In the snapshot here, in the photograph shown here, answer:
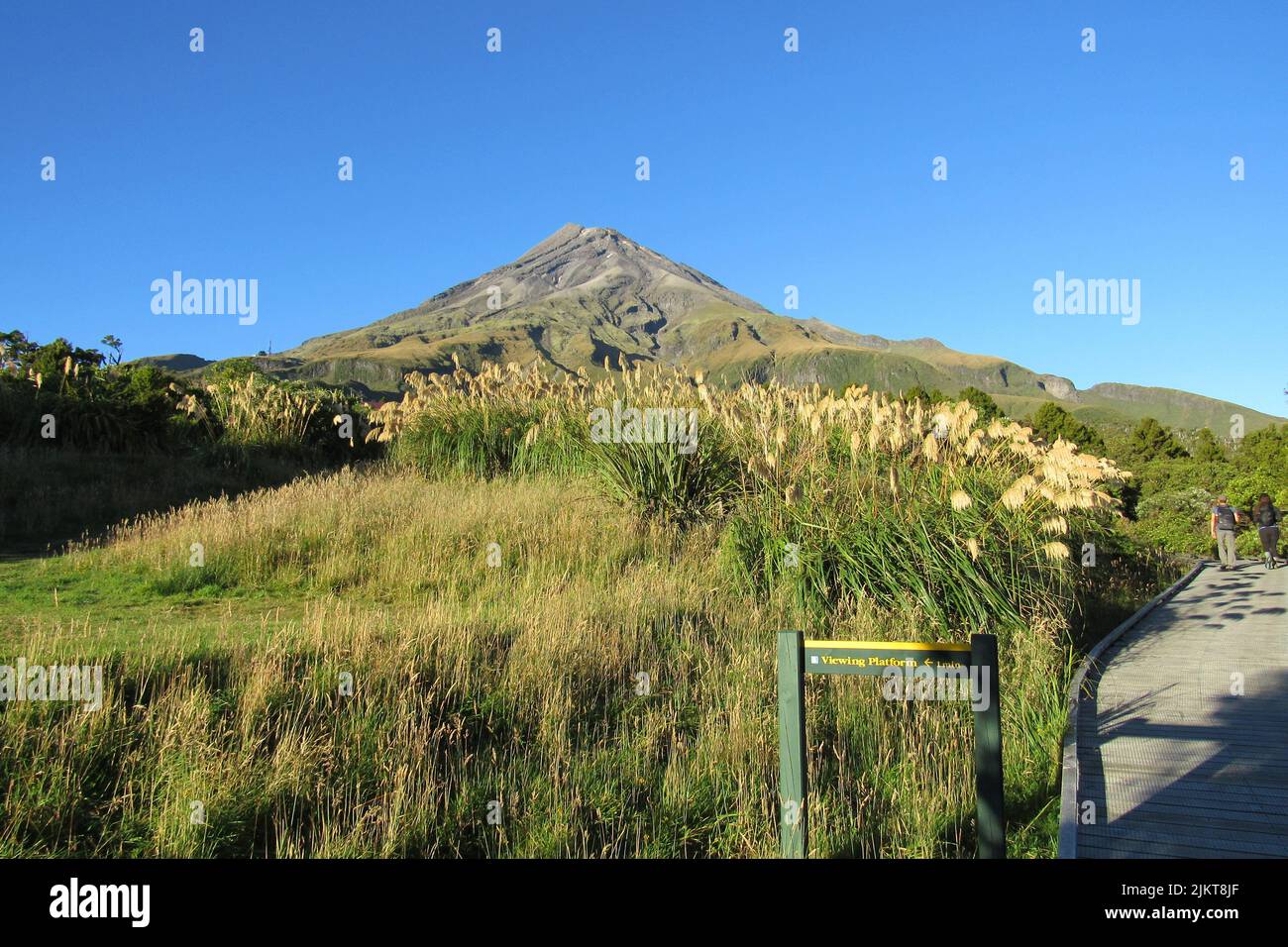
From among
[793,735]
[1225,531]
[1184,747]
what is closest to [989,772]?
[793,735]

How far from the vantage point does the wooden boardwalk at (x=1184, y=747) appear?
395cm

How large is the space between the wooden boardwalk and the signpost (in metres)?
0.81

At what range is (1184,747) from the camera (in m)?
5.21

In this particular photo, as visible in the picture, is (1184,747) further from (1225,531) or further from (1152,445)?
(1152,445)

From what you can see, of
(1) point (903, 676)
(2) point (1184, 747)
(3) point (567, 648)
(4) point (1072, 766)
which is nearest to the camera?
(1) point (903, 676)

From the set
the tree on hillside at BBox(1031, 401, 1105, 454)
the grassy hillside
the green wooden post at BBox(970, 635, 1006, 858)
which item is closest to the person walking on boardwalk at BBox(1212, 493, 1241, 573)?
the grassy hillside

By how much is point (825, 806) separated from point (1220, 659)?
5.67 metres

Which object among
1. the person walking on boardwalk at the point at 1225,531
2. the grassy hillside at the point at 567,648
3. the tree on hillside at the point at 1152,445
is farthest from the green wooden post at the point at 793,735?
the tree on hillside at the point at 1152,445

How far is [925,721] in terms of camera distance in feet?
16.9

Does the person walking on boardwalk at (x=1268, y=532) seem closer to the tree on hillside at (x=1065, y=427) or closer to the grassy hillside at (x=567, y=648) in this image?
the tree on hillside at (x=1065, y=427)

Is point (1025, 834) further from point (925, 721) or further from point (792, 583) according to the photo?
point (792, 583)

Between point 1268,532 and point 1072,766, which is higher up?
point 1268,532

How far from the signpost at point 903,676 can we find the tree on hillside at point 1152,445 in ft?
112

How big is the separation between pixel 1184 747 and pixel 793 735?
136 inches
